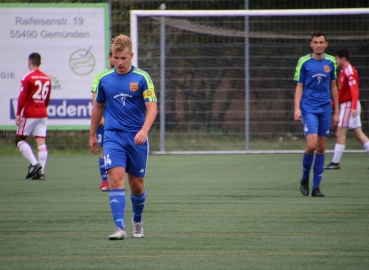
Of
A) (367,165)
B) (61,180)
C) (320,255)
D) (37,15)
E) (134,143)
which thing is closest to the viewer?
(320,255)

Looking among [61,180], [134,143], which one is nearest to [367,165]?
[61,180]

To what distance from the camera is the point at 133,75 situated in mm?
Result: 6773

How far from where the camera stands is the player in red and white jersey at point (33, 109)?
42.9 ft

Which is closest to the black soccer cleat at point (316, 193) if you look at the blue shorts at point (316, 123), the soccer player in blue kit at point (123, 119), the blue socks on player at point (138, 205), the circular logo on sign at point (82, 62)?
the blue shorts at point (316, 123)

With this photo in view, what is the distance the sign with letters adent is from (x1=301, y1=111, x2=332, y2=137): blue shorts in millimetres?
8963

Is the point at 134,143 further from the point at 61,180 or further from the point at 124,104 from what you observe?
the point at 61,180

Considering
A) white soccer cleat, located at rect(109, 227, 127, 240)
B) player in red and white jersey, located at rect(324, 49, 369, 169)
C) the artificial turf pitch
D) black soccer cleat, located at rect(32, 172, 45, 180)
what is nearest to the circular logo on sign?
the artificial turf pitch

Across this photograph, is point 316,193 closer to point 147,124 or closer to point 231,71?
point 147,124

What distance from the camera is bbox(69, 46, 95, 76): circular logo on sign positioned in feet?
59.9

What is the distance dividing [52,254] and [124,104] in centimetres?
147

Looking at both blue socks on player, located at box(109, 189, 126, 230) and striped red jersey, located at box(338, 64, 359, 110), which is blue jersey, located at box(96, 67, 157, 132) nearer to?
blue socks on player, located at box(109, 189, 126, 230)

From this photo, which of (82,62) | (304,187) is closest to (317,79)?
(304,187)

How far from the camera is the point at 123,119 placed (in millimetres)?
6801

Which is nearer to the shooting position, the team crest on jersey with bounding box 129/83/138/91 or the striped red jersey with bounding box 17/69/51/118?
the team crest on jersey with bounding box 129/83/138/91
